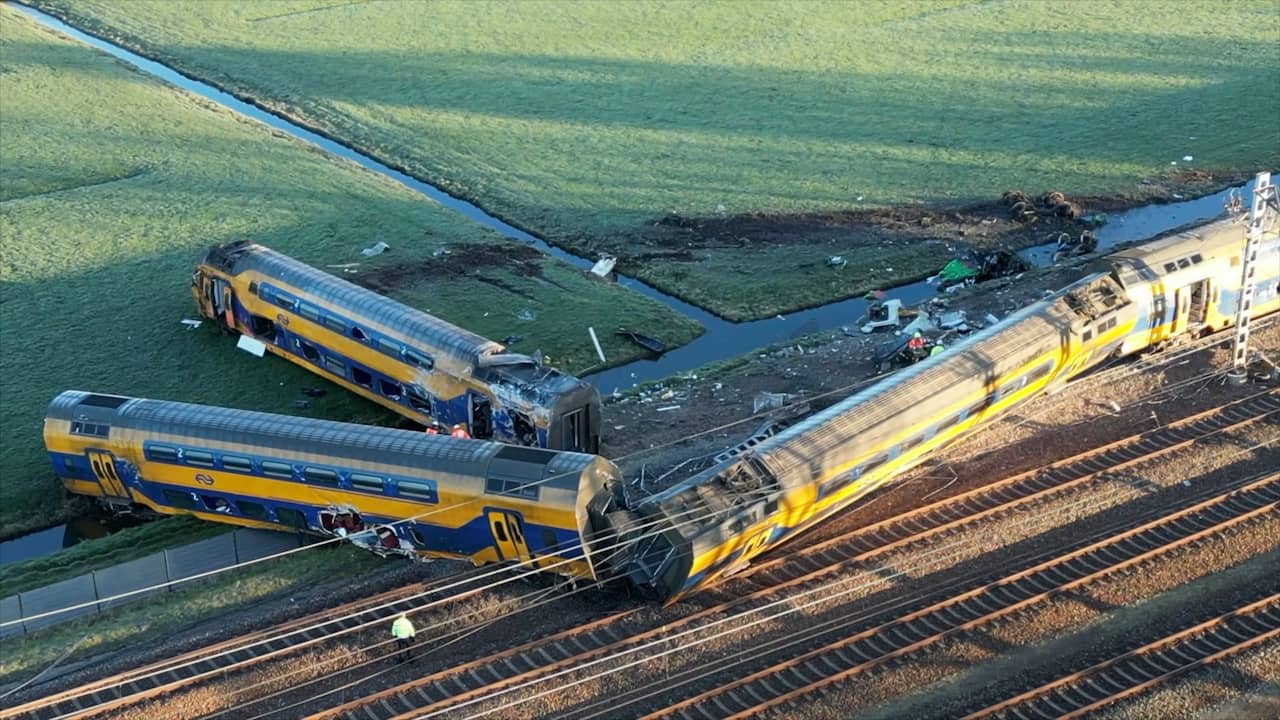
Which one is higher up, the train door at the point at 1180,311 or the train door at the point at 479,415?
the train door at the point at 1180,311

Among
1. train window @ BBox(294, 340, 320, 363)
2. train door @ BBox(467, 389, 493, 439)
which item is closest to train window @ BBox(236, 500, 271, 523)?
train door @ BBox(467, 389, 493, 439)

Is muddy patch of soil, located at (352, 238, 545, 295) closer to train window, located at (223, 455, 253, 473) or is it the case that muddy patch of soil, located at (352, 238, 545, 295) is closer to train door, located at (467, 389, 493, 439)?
train door, located at (467, 389, 493, 439)

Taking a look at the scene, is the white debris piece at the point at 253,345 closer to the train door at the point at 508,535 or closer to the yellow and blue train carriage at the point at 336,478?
the yellow and blue train carriage at the point at 336,478

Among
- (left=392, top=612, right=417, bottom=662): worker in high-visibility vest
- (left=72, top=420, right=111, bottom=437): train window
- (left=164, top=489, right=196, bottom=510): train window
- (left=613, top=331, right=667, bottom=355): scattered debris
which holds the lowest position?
(left=392, top=612, right=417, bottom=662): worker in high-visibility vest

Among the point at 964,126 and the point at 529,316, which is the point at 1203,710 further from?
the point at 964,126

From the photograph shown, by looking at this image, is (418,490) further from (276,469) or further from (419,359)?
(419,359)

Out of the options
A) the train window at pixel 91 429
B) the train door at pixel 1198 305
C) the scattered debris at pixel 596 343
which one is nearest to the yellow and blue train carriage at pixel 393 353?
the scattered debris at pixel 596 343

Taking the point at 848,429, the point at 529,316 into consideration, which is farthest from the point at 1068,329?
the point at 529,316
